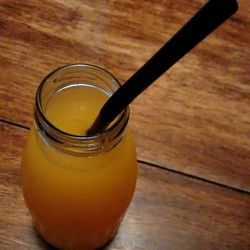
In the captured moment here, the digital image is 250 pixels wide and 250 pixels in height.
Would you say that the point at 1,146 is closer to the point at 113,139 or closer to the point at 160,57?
the point at 113,139

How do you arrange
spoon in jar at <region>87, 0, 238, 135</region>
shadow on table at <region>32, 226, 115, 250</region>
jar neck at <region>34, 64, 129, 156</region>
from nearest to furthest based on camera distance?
1. spoon in jar at <region>87, 0, 238, 135</region>
2. jar neck at <region>34, 64, 129, 156</region>
3. shadow on table at <region>32, 226, 115, 250</region>

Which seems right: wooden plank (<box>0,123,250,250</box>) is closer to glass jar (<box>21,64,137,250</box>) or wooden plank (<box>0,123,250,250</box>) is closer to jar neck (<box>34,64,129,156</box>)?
glass jar (<box>21,64,137,250</box>)

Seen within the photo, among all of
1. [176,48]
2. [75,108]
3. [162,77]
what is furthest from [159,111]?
[176,48]

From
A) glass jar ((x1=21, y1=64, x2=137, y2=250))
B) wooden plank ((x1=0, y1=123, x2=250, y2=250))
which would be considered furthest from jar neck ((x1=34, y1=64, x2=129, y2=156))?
wooden plank ((x1=0, y1=123, x2=250, y2=250))

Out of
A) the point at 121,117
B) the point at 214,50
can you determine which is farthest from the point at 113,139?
the point at 214,50

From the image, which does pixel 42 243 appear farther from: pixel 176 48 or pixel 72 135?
pixel 176 48

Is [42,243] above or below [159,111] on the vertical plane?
below
